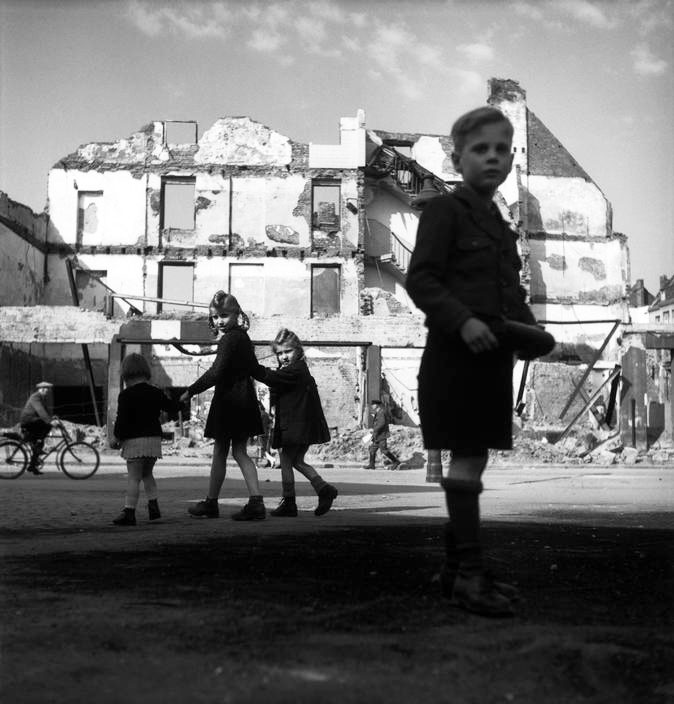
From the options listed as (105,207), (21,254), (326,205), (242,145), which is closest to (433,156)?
(326,205)

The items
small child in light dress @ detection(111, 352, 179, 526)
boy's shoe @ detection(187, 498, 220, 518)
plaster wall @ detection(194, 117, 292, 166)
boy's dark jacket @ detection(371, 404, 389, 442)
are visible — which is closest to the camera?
small child in light dress @ detection(111, 352, 179, 526)

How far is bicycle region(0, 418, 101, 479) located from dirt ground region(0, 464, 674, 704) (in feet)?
35.9

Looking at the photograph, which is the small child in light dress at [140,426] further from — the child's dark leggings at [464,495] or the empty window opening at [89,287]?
the empty window opening at [89,287]

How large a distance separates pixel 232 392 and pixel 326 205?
31.8 m

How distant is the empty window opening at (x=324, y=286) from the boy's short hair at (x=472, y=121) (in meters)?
34.7

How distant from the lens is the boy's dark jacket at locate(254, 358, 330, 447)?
8.12m

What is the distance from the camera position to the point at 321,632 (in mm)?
2707

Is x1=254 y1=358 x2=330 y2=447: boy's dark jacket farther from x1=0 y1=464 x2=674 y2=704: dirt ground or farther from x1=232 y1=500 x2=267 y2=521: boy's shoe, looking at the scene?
x1=0 y1=464 x2=674 y2=704: dirt ground

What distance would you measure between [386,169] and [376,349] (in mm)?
12099

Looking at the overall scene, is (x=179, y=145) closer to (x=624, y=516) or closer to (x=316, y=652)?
(x=624, y=516)

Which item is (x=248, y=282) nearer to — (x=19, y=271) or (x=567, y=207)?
(x=19, y=271)

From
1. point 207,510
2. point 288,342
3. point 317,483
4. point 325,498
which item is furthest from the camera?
point 288,342

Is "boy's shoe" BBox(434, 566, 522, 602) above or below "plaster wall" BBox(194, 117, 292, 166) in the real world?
below

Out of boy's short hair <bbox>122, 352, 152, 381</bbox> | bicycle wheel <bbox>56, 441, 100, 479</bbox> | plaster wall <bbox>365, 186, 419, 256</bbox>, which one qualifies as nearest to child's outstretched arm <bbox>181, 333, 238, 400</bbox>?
boy's short hair <bbox>122, 352, 152, 381</bbox>
